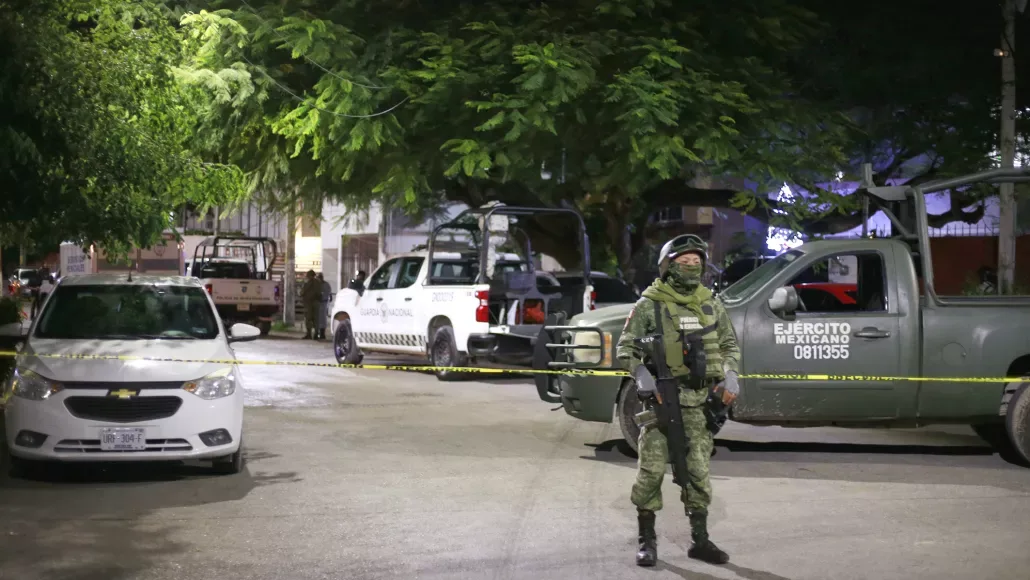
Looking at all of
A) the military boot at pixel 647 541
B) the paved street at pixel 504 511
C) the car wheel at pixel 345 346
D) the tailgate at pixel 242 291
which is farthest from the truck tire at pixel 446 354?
the military boot at pixel 647 541

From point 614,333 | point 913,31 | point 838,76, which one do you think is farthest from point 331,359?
point 614,333

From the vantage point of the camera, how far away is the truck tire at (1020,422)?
10.6 metres

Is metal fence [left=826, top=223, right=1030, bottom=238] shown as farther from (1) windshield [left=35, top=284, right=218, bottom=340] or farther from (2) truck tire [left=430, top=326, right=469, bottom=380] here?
(1) windshield [left=35, top=284, right=218, bottom=340]

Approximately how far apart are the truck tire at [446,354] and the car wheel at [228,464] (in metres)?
8.54

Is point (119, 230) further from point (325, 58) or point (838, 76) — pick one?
point (838, 76)

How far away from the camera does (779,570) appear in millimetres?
6824

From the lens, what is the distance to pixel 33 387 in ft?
30.5

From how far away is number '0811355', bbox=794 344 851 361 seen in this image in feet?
34.8

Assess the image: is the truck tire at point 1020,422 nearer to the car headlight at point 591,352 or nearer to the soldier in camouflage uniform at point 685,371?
the car headlight at point 591,352

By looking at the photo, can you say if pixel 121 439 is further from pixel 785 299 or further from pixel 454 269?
pixel 454 269

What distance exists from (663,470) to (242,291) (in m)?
23.5

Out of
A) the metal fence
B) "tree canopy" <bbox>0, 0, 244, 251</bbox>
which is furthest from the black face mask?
the metal fence

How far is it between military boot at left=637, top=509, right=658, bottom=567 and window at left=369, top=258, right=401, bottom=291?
1414 cm

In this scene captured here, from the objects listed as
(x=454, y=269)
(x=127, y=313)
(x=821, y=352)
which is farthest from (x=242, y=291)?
(x=821, y=352)
